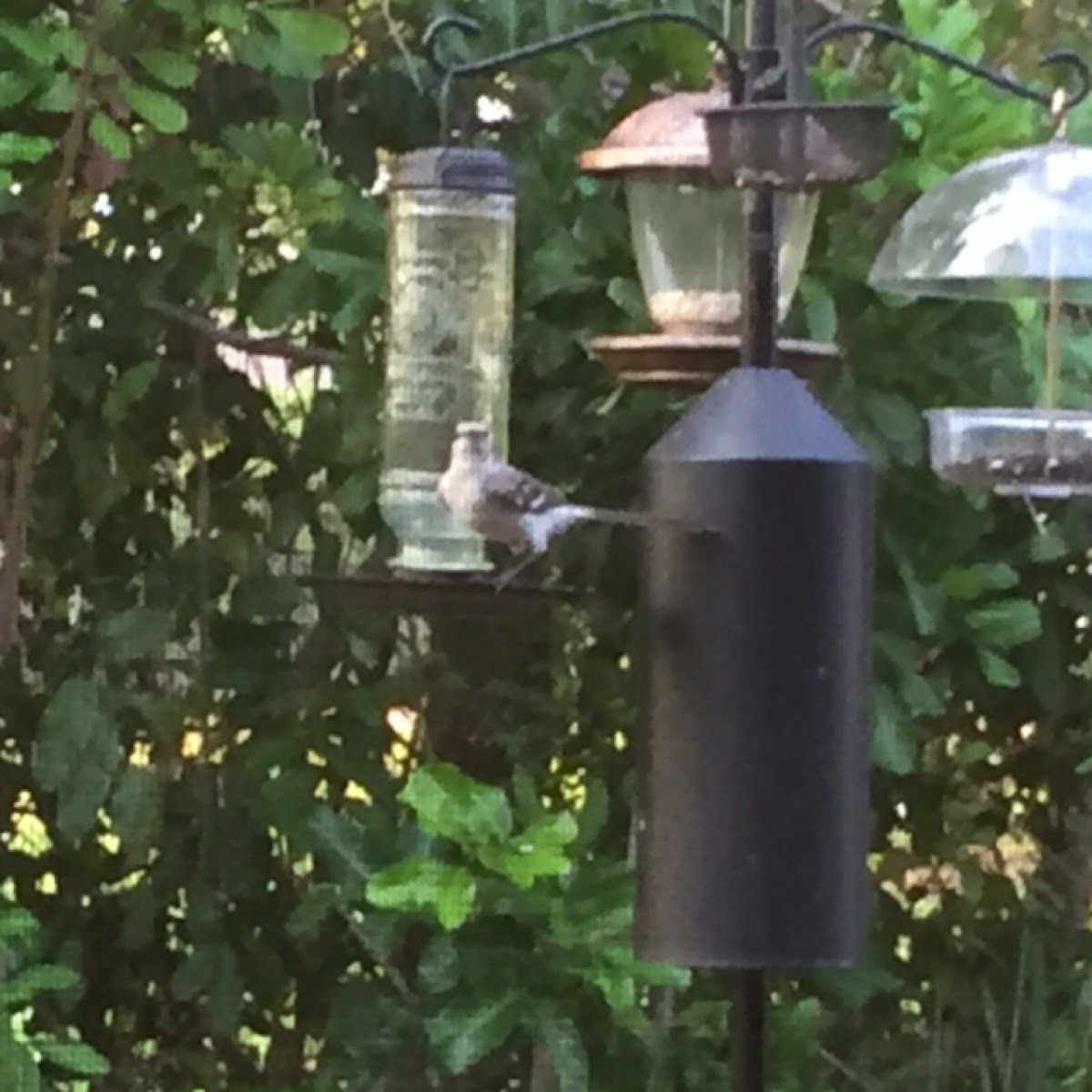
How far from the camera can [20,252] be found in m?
1.74

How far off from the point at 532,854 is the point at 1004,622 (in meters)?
0.53

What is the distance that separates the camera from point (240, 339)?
5.95 feet

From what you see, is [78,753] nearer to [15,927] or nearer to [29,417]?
[15,927]

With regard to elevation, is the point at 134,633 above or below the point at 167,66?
below

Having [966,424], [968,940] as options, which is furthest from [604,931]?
[968,940]

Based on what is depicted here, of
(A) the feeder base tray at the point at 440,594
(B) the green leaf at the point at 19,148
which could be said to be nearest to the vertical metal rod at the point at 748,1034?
(A) the feeder base tray at the point at 440,594

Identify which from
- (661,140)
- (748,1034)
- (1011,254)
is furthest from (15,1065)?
(1011,254)

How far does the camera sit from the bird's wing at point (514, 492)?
50.8 inches

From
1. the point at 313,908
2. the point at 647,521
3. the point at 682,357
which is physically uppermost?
the point at 682,357

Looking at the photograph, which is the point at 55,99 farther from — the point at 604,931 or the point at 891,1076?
the point at 891,1076

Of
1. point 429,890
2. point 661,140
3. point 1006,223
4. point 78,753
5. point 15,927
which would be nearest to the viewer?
point 1006,223

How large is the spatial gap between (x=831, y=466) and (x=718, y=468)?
0.22 ft

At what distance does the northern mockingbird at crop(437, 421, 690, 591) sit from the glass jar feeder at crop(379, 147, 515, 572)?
6.1 inches

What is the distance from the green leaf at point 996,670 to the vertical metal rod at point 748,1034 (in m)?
0.63
